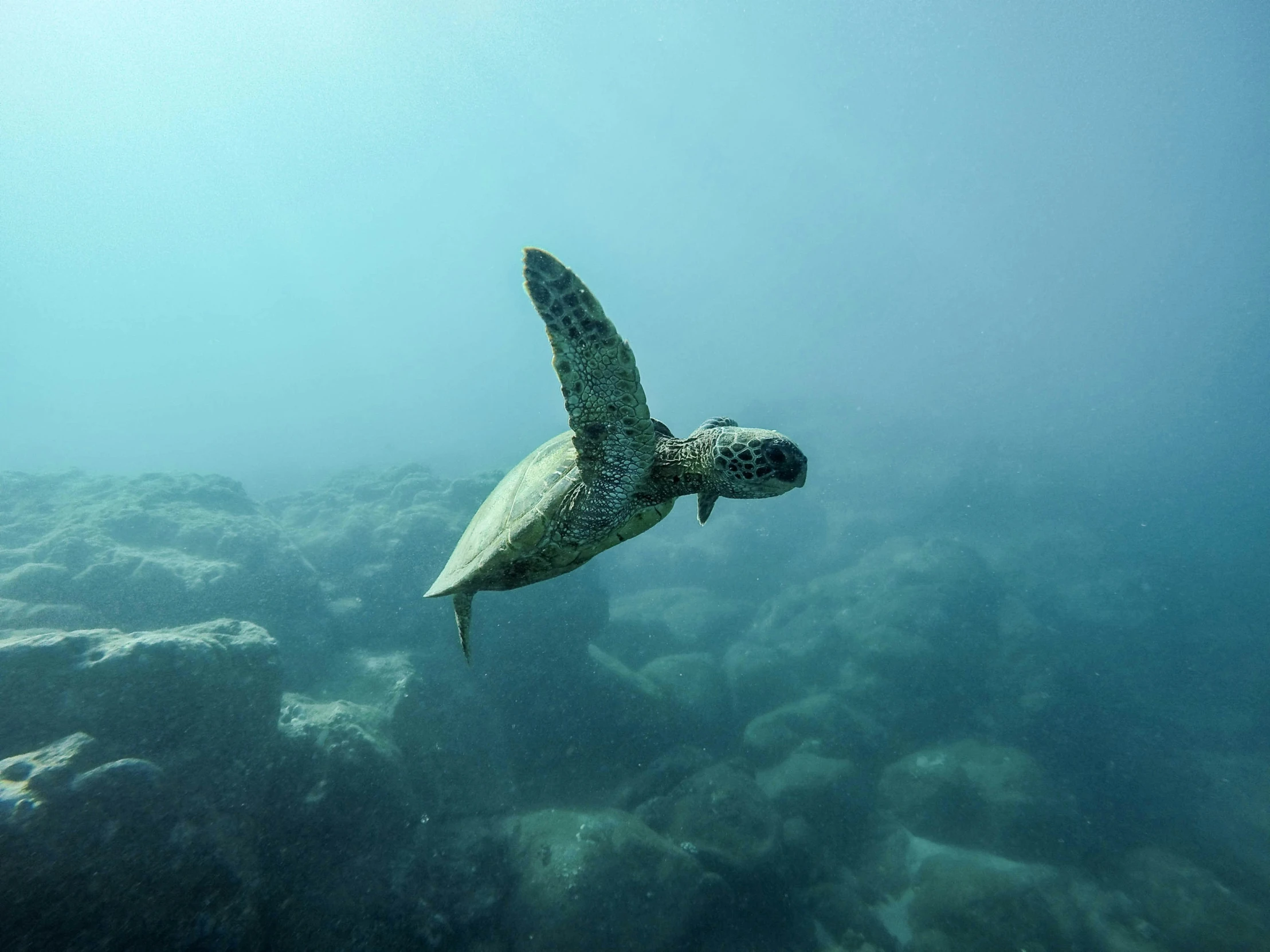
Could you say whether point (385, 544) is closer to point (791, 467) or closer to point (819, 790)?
point (819, 790)

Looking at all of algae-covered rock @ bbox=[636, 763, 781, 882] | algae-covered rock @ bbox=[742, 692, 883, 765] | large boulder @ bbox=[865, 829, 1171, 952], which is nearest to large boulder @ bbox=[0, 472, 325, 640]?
algae-covered rock @ bbox=[636, 763, 781, 882]

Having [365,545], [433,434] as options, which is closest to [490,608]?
[365,545]

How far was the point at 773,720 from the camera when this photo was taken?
13.1m

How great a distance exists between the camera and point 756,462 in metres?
3.27

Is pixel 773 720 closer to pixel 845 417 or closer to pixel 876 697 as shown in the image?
pixel 876 697

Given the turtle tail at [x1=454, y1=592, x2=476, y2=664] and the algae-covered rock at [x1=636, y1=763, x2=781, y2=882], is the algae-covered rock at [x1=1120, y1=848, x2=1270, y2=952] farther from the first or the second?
the turtle tail at [x1=454, y1=592, x2=476, y2=664]

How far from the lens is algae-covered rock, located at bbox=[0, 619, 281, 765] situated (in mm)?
5789

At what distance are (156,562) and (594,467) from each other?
13945 millimetres

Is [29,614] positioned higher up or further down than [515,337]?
further down

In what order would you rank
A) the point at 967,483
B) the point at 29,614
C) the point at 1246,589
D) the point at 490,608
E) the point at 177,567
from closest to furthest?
the point at 29,614
the point at 177,567
the point at 490,608
the point at 1246,589
the point at 967,483

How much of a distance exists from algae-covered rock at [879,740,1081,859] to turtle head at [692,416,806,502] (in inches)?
Result: 473

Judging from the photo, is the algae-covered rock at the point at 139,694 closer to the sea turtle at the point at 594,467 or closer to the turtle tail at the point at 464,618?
the turtle tail at the point at 464,618

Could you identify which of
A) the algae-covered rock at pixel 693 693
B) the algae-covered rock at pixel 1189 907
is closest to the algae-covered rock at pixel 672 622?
the algae-covered rock at pixel 693 693

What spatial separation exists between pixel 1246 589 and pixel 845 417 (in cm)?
2473
